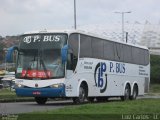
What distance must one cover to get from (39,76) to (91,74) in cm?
335

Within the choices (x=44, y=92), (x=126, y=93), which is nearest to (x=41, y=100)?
(x=44, y=92)

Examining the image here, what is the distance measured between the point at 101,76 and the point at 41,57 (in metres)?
4.64

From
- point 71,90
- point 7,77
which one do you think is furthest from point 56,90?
point 7,77

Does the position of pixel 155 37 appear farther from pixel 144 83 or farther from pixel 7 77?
pixel 144 83

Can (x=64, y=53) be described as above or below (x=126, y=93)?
above

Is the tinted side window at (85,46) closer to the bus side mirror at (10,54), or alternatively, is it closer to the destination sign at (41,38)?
the destination sign at (41,38)

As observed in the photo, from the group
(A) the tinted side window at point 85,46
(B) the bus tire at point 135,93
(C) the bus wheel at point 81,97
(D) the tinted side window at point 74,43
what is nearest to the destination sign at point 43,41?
(D) the tinted side window at point 74,43

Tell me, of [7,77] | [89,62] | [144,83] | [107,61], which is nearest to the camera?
[89,62]

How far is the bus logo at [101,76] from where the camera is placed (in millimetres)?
25775

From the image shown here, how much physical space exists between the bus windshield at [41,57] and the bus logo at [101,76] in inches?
134

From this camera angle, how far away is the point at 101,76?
26.4 m

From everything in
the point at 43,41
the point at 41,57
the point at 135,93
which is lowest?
the point at 135,93

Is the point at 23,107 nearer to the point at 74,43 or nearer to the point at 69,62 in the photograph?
the point at 69,62

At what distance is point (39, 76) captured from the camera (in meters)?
22.7
